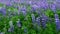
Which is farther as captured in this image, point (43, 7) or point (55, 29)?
point (43, 7)

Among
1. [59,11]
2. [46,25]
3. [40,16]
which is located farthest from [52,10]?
[46,25]

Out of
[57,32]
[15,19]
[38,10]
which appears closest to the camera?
[57,32]

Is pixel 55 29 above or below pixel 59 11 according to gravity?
below

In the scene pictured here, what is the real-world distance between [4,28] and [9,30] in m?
0.09

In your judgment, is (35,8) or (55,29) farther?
(35,8)

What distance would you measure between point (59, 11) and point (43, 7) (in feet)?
1.26

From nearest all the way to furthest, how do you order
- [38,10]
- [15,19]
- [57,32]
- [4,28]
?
[57,32]
[4,28]
[15,19]
[38,10]

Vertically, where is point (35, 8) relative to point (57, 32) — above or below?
above

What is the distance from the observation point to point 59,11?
288 centimetres

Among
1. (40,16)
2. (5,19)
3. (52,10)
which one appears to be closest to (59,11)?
(52,10)

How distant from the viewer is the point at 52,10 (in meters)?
2.98

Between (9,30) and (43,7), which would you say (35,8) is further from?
(9,30)

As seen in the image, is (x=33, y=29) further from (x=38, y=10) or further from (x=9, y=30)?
(x=38, y=10)

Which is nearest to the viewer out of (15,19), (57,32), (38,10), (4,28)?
(57,32)
